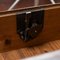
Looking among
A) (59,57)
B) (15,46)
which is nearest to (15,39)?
(15,46)

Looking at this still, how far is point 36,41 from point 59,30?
0.12 metres

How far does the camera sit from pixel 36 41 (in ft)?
2.78

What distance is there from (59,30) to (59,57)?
0.36 metres

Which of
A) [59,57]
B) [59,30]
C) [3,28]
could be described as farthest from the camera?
[59,30]

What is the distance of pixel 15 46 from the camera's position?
83 centimetres

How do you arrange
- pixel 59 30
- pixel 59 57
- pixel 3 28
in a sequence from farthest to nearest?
1. pixel 59 30
2. pixel 3 28
3. pixel 59 57

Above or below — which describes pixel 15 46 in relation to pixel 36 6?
below

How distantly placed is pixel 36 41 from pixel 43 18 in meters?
0.11

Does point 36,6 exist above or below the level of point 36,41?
above

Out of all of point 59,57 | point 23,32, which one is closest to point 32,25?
point 23,32

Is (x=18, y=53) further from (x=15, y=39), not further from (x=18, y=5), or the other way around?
(x=18, y=5)

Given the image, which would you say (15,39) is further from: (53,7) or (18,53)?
(53,7)

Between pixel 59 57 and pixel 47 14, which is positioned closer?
pixel 59 57

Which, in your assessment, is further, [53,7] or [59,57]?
[53,7]
